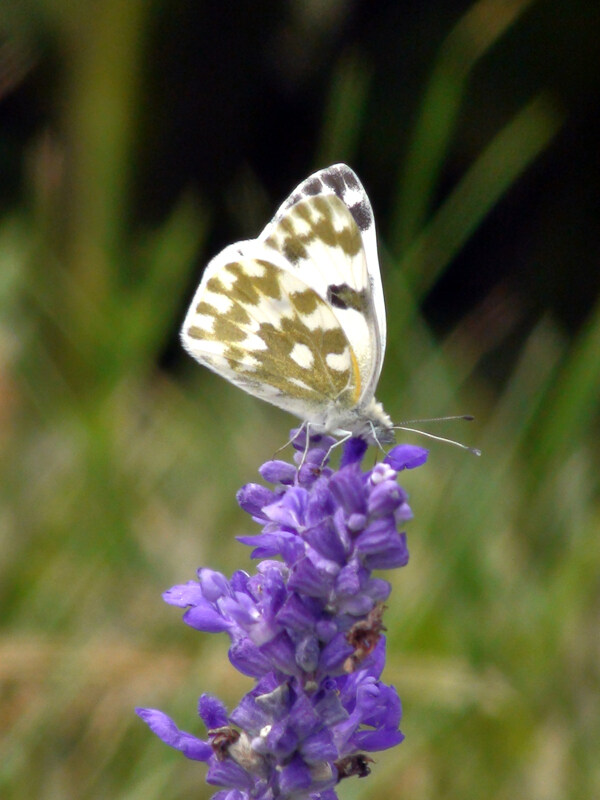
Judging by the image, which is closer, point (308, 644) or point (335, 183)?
point (308, 644)

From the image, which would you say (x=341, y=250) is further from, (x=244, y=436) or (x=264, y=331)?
(x=244, y=436)

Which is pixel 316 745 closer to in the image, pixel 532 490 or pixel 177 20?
pixel 532 490

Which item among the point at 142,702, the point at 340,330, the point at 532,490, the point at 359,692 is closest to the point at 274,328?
the point at 340,330

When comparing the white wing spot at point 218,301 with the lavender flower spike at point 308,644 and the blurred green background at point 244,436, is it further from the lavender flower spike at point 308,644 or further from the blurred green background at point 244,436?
the blurred green background at point 244,436

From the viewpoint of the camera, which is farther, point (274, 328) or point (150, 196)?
point (150, 196)

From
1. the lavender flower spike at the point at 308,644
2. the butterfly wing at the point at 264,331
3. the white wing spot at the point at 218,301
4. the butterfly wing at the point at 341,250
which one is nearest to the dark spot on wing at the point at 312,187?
the butterfly wing at the point at 341,250

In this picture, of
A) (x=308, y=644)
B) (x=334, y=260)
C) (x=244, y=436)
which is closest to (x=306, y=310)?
(x=334, y=260)
